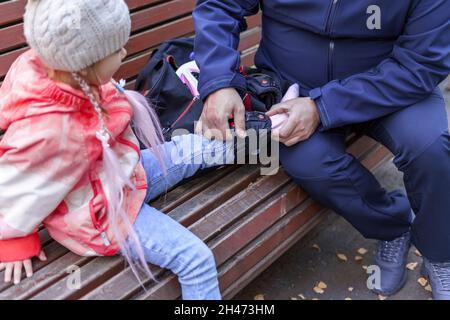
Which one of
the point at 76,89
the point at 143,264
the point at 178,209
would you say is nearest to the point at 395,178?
the point at 178,209

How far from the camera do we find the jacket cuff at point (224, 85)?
220cm

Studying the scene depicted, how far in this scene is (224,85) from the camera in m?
2.19

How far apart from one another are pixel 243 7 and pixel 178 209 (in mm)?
939

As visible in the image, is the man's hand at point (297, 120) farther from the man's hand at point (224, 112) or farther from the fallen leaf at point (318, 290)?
the fallen leaf at point (318, 290)

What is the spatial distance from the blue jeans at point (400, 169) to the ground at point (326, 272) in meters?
0.36

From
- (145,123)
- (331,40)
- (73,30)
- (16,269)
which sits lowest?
(16,269)

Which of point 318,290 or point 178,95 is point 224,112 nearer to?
point 178,95

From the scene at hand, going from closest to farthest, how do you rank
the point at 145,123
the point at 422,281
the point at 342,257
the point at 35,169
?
the point at 35,169 → the point at 145,123 → the point at 422,281 → the point at 342,257

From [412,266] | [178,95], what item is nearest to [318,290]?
[412,266]

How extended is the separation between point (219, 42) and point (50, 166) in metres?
0.96

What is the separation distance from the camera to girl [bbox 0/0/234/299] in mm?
1542

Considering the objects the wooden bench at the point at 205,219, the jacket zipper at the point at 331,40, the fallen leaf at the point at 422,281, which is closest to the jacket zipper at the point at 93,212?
the wooden bench at the point at 205,219

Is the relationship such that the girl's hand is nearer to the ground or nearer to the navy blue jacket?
the navy blue jacket

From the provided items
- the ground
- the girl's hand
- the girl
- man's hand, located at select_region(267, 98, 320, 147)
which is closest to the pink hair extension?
the girl
